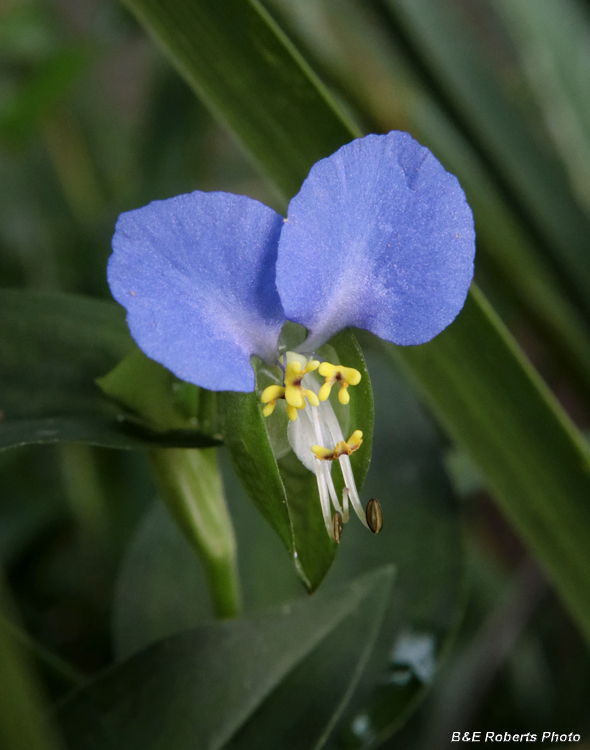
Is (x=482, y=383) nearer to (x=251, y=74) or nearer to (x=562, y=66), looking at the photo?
(x=251, y=74)

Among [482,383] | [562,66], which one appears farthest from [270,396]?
[562,66]

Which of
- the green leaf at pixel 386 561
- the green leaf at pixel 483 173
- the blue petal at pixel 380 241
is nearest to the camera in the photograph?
the blue petal at pixel 380 241

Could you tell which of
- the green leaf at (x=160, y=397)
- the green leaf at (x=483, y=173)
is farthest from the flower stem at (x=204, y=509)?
the green leaf at (x=483, y=173)

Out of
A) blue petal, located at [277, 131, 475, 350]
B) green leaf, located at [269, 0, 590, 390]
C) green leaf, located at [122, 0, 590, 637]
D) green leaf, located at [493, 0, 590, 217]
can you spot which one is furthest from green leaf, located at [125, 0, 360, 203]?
green leaf, located at [493, 0, 590, 217]

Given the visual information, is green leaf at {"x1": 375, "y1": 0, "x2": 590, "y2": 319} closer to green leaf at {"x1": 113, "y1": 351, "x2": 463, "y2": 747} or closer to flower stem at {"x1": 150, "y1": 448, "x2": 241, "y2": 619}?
green leaf at {"x1": 113, "y1": 351, "x2": 463, "y2": 747}

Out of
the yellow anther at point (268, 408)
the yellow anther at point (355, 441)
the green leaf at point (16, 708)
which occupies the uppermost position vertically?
the yellow anther at point (268, 408)

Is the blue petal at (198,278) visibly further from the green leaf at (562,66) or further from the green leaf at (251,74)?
the green leaf at (562,66)
